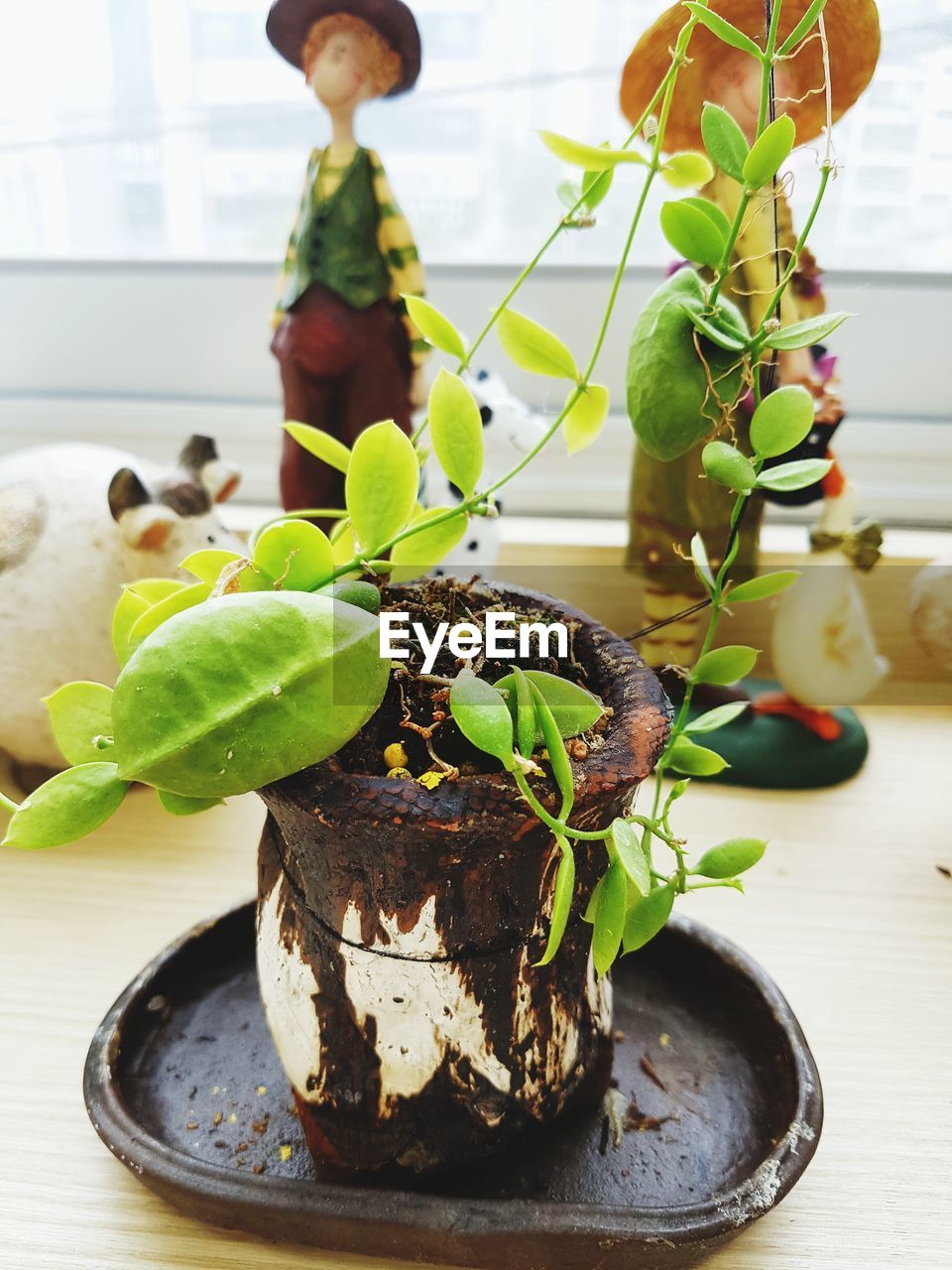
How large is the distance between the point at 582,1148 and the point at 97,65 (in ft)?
3.10

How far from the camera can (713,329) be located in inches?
12.6

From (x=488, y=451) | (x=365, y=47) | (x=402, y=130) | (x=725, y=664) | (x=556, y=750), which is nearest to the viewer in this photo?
(x=556, y=750)

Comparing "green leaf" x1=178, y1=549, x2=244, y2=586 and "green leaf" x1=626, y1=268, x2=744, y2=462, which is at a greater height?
"green leaf" x1=626, y1=268, x2=744, y2=462

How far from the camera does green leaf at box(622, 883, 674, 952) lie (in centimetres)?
34

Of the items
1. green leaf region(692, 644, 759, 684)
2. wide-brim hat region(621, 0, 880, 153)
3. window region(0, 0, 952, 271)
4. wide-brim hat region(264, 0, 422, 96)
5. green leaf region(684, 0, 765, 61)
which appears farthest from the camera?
window region(0, 0, 952, 271)

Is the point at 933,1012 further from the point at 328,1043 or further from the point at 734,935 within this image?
the point at 328,1043

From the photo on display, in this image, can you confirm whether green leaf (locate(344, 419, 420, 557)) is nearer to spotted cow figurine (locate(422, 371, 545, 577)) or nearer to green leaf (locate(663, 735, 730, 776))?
green leaf (locate(663, 735, 730, 776))

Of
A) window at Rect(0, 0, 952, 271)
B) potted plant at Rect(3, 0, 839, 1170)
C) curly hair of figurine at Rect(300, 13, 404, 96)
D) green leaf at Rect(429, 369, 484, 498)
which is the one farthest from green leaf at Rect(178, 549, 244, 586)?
window at Rect(0, 0, 952, 271)

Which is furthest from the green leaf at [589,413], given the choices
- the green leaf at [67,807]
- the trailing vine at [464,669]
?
the green leaf at [67,807]

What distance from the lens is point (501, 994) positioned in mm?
367

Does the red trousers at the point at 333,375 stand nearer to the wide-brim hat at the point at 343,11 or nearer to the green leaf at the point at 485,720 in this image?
the wide-brim hat at the point at 343,11

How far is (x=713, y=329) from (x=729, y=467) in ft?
0.14

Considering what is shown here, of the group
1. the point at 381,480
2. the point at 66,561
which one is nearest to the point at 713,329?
the point at 381,480

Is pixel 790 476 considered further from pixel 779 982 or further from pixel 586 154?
pixel 779 982
